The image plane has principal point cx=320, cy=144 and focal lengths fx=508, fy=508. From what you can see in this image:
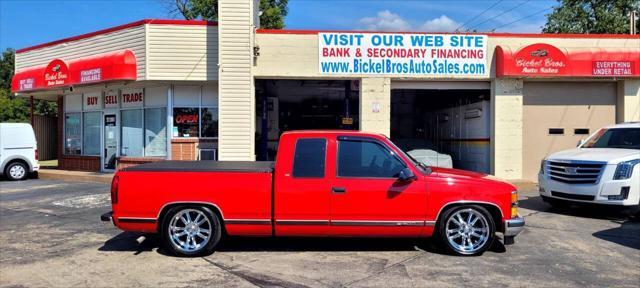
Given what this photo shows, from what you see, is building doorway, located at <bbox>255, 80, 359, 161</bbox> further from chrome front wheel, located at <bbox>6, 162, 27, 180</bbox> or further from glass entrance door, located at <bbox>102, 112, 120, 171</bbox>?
chrome front wheel, located at <bbox>6, 162, 27, 180</bbox>

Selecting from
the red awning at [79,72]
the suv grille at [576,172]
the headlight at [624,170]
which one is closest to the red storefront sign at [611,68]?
the suv grille at [576,172]

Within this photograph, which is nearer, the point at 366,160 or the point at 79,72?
the point at 366,160

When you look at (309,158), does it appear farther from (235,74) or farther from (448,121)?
(448,121)

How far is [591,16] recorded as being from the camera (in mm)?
34219

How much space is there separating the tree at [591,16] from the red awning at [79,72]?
28558 millimetres

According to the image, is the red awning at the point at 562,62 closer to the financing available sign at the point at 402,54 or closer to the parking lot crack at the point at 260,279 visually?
the financing available sign at the point at 402,54

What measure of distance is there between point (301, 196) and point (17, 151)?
609 inches

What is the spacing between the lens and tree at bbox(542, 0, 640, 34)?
102ft

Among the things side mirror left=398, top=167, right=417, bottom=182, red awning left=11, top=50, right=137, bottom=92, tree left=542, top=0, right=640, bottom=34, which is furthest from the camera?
tree left=542, top=0, right=640, bottom=34

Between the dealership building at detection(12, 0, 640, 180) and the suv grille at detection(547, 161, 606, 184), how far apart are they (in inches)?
194

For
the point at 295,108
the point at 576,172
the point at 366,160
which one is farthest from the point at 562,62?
the point at 366,160

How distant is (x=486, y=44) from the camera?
15031 millimetres

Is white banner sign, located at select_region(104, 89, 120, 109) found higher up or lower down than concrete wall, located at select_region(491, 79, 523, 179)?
higher up

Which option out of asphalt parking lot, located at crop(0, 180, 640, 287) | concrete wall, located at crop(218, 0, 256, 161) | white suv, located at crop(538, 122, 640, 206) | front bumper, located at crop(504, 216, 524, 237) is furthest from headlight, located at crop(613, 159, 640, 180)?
concrete wall, located at crop(218, 0, 256, 161)
